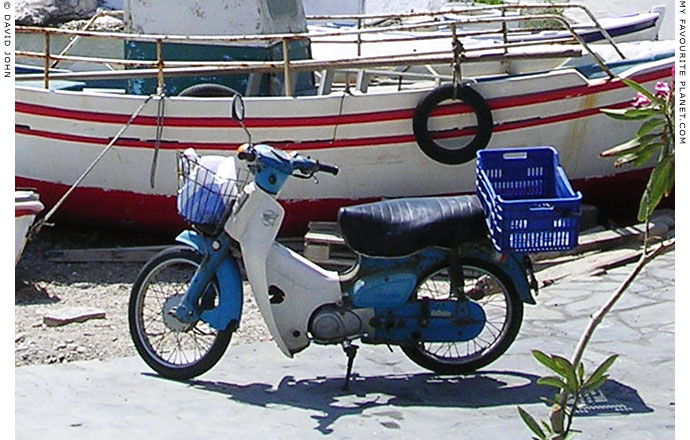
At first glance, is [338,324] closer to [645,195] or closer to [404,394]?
[404,394]

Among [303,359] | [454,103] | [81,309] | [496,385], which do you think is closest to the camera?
[496,385]

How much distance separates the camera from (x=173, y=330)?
21.2 feet

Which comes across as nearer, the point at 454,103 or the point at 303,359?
the point at 303,359

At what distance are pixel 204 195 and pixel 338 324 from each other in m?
0.99

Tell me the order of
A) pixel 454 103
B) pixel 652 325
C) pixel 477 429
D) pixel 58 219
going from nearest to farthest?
pixel 477 429
pixel 652 325
pixel 454 103
pixel 58 219

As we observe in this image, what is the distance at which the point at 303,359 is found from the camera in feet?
23.0

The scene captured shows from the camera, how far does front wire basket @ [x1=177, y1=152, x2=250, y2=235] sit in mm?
6363

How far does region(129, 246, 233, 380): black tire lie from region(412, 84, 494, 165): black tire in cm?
385

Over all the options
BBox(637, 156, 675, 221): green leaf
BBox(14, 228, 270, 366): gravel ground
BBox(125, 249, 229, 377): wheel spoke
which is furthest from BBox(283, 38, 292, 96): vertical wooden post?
BBox(637, 156, 675, 221): green leaf

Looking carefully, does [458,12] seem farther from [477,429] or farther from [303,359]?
[477,429]

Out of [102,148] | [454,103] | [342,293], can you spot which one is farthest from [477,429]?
[102,148]

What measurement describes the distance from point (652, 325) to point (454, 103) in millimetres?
3310

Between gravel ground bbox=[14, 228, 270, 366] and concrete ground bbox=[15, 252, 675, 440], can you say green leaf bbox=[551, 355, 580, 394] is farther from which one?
gravel ground bbox=[14, 228, 270, 366]

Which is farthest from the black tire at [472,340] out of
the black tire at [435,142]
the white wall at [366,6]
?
the white wall at [366,6]
